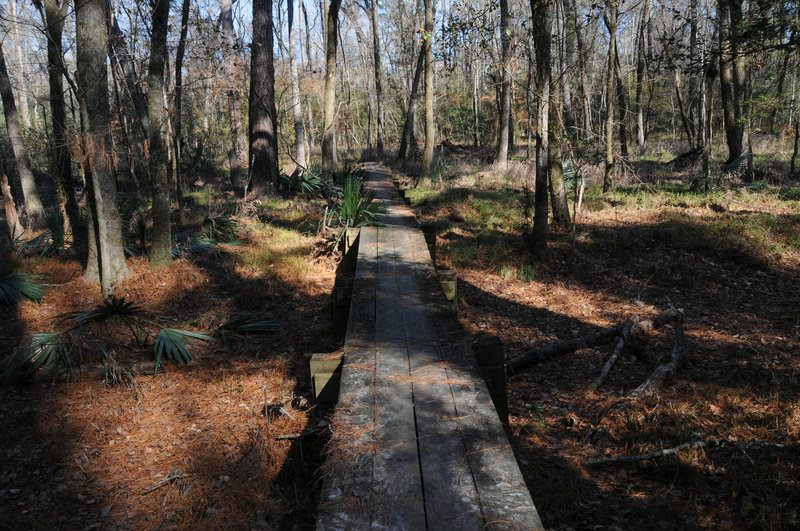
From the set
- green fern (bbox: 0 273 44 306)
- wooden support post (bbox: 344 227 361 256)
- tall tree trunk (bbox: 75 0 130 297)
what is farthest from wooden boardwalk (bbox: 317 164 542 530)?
green fern (bbox: 0 273 44 306)

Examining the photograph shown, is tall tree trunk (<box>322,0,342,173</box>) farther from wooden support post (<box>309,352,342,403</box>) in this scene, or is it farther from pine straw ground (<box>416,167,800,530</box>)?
wooden support post (<box>309,352,342,403</box>)

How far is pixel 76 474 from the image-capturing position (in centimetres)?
356

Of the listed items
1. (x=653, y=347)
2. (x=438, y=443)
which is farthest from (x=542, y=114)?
(x=438, y=443)

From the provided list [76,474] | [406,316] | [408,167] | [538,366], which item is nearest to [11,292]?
[76,474]

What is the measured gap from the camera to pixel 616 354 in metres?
5.04

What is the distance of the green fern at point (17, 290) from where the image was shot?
643cm

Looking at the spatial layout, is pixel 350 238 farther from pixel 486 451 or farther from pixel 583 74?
pixel 583 74

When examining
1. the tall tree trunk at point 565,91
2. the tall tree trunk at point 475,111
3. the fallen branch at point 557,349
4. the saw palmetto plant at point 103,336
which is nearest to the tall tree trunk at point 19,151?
the saw palmetto plant at point 103,336

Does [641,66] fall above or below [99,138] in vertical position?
above

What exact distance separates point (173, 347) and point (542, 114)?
7267 mm

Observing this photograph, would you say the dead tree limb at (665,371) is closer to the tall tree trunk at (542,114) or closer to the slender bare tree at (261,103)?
the tall tree trunk at (542,114)

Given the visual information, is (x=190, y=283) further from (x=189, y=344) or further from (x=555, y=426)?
(x=555, y=426)

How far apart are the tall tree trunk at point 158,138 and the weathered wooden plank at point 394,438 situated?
482 centimetres

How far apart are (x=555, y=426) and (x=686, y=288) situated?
205 inches
